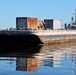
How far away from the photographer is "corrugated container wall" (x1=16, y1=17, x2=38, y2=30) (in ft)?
232

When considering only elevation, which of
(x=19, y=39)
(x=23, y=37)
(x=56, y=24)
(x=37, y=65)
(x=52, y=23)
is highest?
(x=52, y=23)

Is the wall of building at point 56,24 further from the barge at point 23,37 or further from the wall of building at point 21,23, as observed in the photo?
the barge at point 23,37

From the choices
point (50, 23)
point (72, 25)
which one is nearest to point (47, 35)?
point (50, 23)

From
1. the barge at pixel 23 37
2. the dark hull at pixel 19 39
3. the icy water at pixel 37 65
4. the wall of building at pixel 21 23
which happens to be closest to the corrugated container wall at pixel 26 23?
the wall of building at pixel 21 23

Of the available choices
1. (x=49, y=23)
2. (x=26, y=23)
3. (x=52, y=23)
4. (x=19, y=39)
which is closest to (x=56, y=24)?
(x=52, y=23)

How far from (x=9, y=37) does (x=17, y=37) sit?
1396 millimetres

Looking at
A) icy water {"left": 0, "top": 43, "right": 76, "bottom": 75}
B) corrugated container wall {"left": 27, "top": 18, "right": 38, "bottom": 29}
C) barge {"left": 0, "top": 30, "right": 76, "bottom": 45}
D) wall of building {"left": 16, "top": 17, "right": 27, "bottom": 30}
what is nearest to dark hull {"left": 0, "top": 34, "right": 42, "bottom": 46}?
barge {"left": 0, "top": 30, "right": 76, "bottom": 45}

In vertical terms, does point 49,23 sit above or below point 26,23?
above

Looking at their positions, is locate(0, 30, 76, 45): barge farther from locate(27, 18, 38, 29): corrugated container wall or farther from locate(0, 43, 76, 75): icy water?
locate(0, 43, 76, 75): icy water

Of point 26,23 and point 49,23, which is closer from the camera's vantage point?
point 26,23

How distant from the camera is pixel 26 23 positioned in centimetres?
7094

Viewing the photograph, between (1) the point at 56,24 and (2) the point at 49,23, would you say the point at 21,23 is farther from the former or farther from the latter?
(1) the point at 56,24

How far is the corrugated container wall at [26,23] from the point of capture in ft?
232

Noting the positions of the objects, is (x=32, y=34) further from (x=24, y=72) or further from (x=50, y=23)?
(x=24, y=72)
